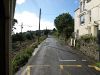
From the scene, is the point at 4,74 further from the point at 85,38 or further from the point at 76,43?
the point at 76,43

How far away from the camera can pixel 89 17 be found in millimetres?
44438

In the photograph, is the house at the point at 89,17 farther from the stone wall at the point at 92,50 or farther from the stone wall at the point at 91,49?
the stone wall at the point at 92,50

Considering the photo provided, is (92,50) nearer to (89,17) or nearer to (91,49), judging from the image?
(91,49)

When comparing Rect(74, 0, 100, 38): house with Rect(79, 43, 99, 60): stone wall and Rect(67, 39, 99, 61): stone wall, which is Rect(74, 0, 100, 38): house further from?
Rect(79, 43, 99, 60): stone wall

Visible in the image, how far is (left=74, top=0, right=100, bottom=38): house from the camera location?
40031 millimetres

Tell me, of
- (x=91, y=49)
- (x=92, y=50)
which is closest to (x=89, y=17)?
(x=91, y=49)

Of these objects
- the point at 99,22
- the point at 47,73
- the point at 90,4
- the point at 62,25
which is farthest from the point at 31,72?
the point at 62,25

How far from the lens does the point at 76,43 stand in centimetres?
4744

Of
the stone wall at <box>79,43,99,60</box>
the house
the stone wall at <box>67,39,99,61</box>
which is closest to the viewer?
the stone wall at <box>79,43,99,60</box>

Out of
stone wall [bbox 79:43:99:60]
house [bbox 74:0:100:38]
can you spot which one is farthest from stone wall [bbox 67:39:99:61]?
house [bbox 74:0:100:38]

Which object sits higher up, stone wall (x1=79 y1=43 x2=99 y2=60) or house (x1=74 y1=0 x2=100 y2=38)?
house (x1=74 y1=0 x2=100 y2=38)

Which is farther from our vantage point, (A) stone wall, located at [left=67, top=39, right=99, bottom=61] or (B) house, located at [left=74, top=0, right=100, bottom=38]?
(B) house, located at [left=74, top=0, right=100, bottom=38]

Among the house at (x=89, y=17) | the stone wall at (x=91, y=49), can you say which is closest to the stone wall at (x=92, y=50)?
the stone wall at (x=91, y=49)

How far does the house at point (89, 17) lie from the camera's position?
4003 cm
